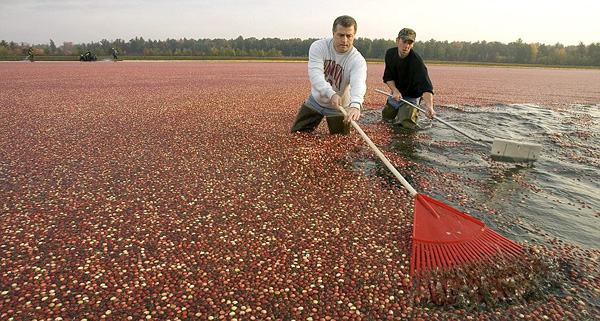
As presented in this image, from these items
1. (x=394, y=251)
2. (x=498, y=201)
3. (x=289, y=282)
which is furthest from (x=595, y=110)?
(x=289, y=282)

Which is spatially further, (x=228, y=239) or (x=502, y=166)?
(x=502, y=166)

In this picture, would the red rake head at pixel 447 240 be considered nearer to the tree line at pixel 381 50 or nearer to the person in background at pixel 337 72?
the person in background at pixel 337 72

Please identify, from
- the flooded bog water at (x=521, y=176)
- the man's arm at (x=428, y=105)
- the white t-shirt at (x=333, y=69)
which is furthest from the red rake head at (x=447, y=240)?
the man's arm at (x=428, y=105)

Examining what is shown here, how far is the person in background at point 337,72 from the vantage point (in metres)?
4.57

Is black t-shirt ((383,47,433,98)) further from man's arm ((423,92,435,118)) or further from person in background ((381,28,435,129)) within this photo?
man's arm ((423,92,435,118))

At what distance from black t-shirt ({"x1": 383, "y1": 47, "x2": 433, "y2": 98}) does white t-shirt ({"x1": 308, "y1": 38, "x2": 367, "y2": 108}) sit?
172 centimetres

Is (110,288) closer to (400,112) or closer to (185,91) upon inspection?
(400,112)

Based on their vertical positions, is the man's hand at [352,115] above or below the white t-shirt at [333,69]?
below

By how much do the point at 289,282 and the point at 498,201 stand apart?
2.59m

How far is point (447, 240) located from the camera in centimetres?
255

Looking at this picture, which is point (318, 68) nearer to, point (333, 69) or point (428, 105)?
point (333, 69)

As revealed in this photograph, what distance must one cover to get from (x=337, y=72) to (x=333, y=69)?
0.08 m

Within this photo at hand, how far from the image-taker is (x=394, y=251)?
2678 millimetres

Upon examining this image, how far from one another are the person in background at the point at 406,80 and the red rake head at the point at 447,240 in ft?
11.2
